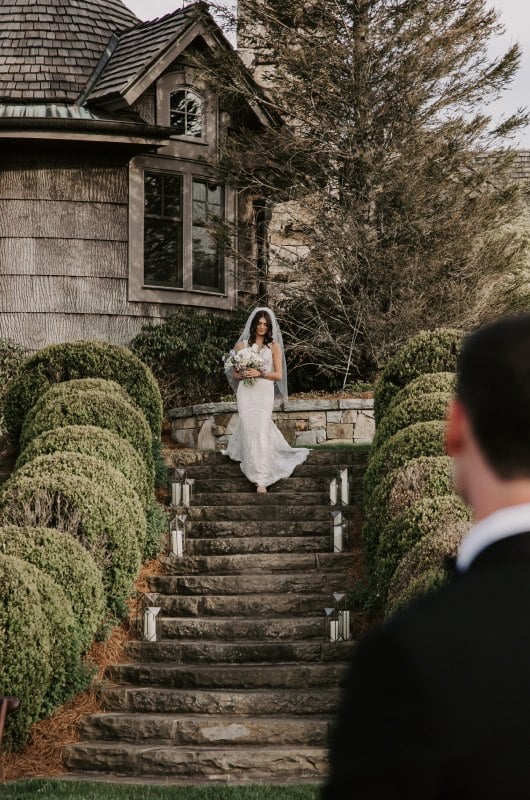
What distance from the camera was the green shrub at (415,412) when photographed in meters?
10.2

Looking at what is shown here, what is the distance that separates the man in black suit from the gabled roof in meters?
15.4

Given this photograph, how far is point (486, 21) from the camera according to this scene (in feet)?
50.9

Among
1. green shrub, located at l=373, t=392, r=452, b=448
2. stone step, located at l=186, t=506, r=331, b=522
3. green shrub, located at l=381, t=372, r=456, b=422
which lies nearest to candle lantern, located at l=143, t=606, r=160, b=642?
stone step, located at l=186, t=506, r=331, b=522

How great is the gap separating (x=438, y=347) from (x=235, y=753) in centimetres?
555

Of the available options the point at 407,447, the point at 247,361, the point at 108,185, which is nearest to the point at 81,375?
the point at 247,361

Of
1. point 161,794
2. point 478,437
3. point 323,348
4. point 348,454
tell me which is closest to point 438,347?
point 348,454

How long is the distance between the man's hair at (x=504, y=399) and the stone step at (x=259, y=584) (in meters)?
8.31

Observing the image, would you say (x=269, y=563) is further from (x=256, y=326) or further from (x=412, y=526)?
(x=256, y=326)

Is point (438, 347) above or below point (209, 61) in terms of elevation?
below

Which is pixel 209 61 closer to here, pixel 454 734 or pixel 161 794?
pixel 161 794

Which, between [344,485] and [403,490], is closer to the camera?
[403,490]

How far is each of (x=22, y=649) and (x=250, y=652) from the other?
2164 mm

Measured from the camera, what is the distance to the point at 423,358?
11.7 m

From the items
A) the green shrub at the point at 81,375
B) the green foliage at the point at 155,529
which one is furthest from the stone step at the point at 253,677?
the green shrub at the point at 81,375
